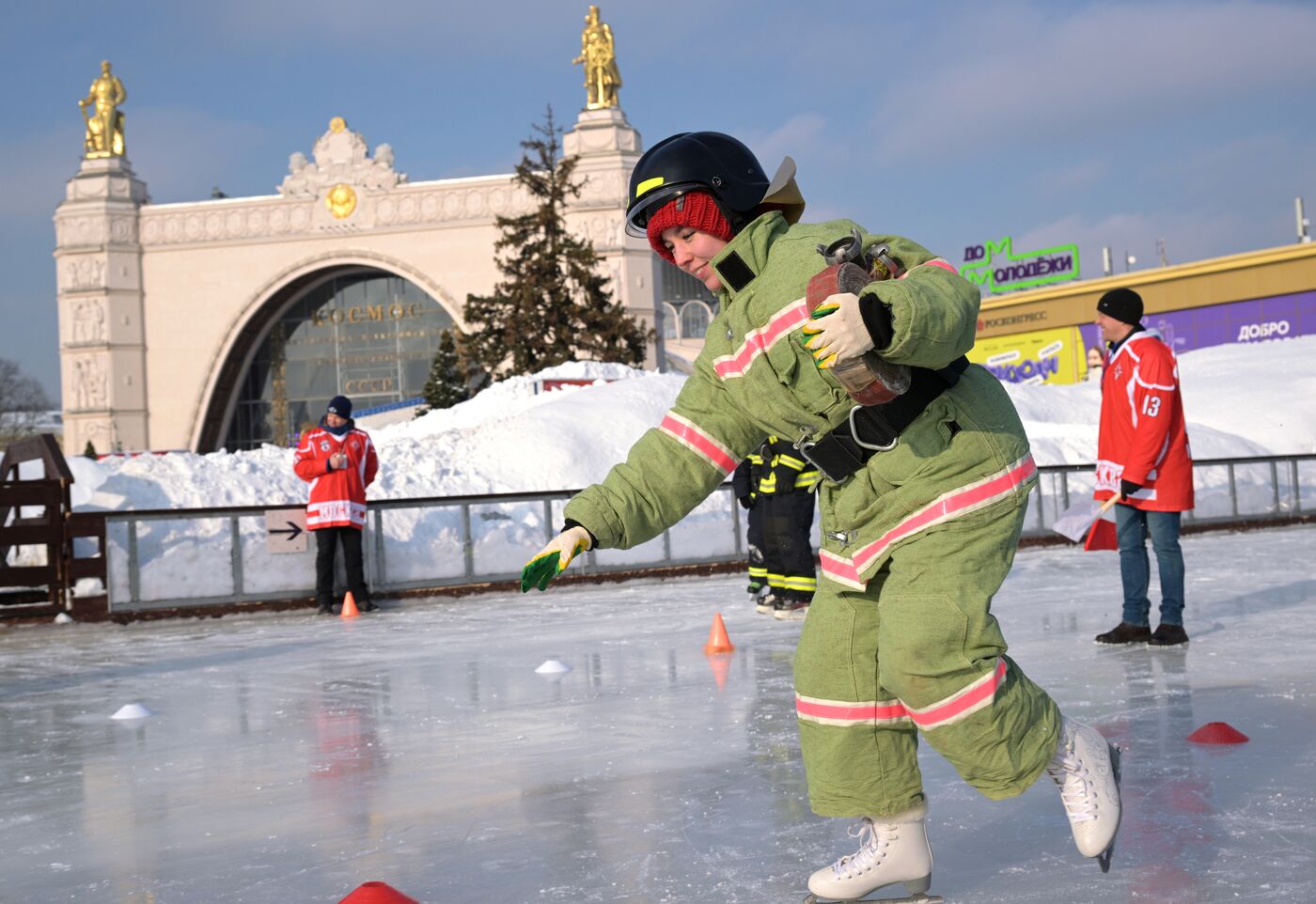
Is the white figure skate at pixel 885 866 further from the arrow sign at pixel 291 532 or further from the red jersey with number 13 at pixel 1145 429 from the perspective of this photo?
the arrow sign at pixel 291 532

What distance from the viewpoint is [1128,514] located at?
6.32 metres

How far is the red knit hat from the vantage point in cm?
274

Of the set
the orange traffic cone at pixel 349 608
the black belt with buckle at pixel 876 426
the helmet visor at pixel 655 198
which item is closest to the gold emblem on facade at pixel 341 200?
the orange traffic cone at pixel 349 608

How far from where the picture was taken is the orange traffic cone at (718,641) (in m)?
6.84

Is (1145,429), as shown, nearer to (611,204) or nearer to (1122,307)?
(1122,307)

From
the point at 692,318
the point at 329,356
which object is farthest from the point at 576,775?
the point at 692,318

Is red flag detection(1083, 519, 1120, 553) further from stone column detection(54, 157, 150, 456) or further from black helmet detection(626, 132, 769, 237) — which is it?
stone column detection(54, 157, 150, 456)

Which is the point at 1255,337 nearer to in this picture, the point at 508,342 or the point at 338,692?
the point at 508,342

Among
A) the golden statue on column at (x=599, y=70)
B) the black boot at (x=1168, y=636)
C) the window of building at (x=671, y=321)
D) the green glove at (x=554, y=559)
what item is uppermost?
the golden statue on column at (x=599, y=70)

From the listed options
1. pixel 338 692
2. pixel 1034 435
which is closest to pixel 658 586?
pixel 338 692

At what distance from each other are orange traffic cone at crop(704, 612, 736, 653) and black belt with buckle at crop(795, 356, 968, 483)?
4.33m

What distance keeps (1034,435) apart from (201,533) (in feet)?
45.7

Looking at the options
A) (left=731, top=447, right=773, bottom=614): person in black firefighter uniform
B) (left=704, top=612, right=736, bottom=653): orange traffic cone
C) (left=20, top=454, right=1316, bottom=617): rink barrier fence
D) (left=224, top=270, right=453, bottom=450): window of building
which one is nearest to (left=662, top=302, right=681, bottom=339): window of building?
(left=224, top=270, right=453, bottom=450): window of building

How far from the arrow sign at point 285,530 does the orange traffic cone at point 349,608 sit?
1077 millimetres
